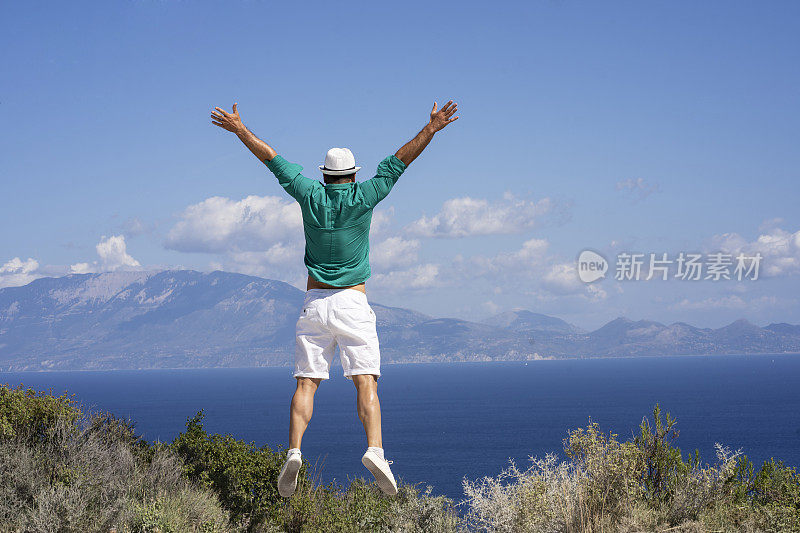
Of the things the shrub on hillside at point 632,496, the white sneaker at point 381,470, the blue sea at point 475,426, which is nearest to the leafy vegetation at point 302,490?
the shrub on hillside at point 632,496

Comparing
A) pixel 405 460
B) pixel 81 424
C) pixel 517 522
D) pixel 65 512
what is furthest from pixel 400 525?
pixel 405 460

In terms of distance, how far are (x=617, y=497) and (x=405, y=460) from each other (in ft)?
343

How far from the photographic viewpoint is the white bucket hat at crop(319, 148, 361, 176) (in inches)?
228

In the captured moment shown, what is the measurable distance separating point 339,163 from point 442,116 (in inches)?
36.0

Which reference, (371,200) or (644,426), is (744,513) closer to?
(644,426)

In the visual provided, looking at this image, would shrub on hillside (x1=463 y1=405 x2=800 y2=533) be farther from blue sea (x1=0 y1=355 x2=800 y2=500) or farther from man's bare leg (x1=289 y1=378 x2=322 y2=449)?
blue sea (x1=0 y1=355 x2=800 y2=500)

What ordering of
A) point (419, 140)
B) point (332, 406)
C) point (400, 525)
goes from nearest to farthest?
point (419, 140) < point (400, 525) < point (332, 406)

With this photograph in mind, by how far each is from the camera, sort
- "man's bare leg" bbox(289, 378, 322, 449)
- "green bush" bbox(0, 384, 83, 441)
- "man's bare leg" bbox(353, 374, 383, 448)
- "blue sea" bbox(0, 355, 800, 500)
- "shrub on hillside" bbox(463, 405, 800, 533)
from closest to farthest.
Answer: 1. "man's bare leg" bbox(353, 374, 383, 448)
2. "man's bare leg" bbox(289, 378, 322, 449)
3. "shrub on hillside" bbox(463, 405, 800, 533)
4. "green bush" bbox(0, 384, 83, 441)
5. "blue sea" bbox(0, 355, 800, 500)

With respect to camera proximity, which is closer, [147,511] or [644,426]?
[147,511]

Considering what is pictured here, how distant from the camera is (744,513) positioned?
29.8 feet

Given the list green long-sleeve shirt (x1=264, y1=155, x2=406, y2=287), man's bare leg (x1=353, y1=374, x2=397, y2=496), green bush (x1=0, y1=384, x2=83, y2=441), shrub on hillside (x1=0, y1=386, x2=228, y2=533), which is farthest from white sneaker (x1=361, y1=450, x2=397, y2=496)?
green bush (x1=0, y1=384, x2=83, y2=441)

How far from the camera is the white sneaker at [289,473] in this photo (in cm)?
543

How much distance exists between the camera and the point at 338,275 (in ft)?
18.7

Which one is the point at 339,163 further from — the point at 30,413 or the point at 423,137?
the point at 30,413
